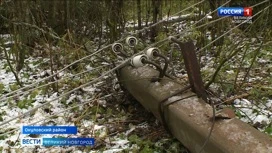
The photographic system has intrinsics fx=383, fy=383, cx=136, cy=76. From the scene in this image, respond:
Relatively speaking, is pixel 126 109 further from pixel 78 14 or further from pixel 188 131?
pixel 78 14

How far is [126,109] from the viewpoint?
3.46 metres

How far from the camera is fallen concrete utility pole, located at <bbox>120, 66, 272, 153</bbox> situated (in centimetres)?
193

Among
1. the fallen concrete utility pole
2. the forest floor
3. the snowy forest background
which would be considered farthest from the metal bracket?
the forest floor

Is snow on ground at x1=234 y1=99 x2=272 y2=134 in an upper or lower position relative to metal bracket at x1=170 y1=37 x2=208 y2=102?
lower

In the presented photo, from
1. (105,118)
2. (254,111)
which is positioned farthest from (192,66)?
(105,118)

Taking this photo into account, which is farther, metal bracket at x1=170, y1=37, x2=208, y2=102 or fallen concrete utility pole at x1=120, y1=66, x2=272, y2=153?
metal bracket at x1=170, y1=37, x2=208, y2=102

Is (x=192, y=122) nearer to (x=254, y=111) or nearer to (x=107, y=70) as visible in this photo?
(x=254, y=111)

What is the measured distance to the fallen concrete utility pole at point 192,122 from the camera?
76.0 inches

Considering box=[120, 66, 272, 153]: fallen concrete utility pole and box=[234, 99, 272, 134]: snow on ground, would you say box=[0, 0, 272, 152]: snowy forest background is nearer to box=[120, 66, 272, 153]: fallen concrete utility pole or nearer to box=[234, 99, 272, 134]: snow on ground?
box=[234, 99, 272, 134]: snow on ground

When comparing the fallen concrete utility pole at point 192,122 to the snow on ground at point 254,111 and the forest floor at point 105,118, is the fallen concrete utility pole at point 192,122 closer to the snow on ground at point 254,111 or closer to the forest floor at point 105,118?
the forest floor at point 105,118
